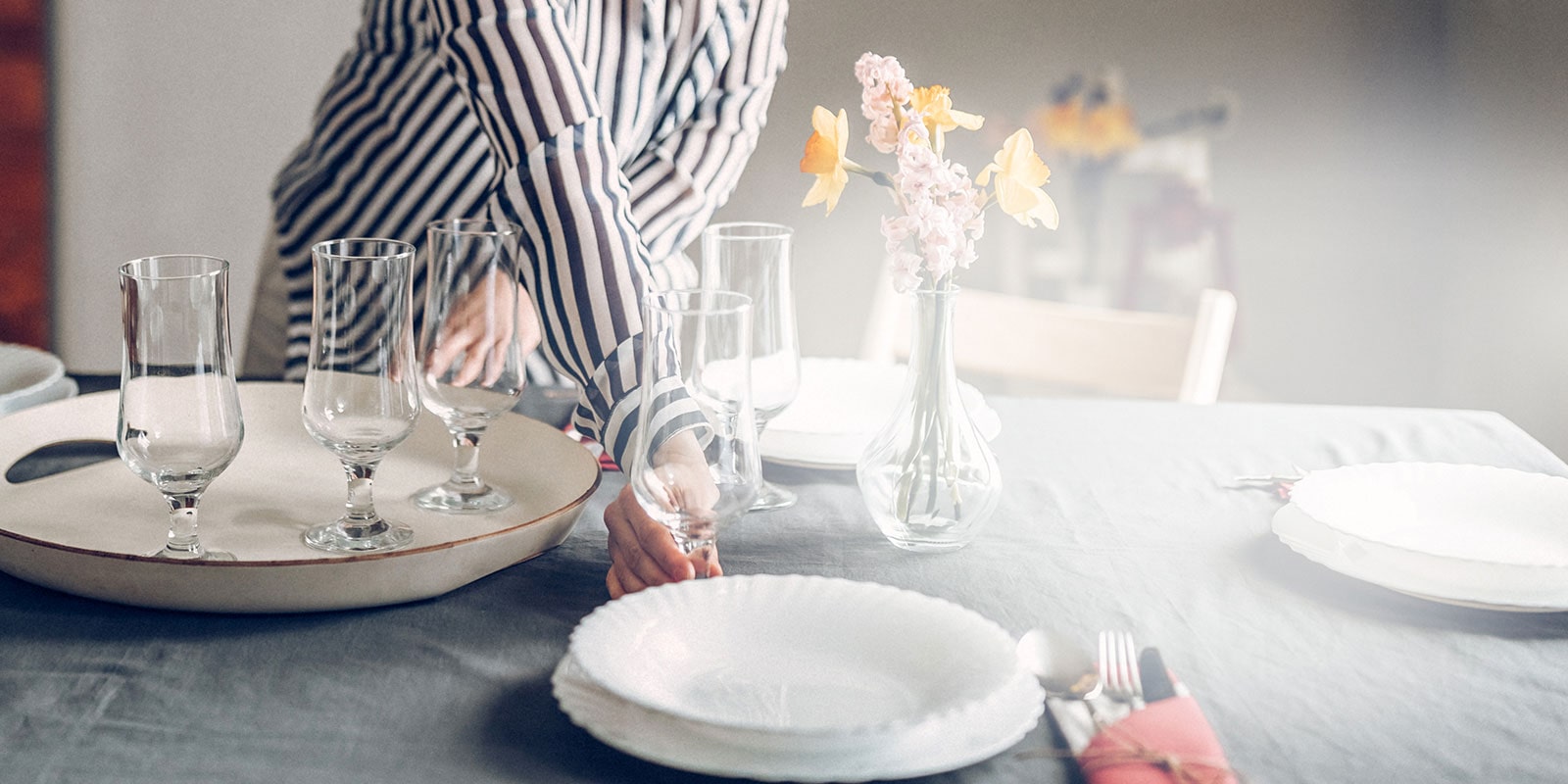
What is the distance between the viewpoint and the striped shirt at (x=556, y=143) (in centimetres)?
114

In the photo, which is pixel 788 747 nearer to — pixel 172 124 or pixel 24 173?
pixel 172 124

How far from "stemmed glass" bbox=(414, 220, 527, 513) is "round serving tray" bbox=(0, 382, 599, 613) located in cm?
7

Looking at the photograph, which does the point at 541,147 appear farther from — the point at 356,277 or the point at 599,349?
the point at 356,277

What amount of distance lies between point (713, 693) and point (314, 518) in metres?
0.41

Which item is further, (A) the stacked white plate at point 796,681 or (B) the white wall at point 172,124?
(B) the white wall at point 172,124

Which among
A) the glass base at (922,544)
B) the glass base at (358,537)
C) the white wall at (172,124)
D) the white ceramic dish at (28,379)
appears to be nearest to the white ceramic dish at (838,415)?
the glass base at (922,544)

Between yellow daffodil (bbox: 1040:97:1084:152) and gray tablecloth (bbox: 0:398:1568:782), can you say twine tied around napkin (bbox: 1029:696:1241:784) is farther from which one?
yellow daffodil (bbox: 1040:97:1084:152)

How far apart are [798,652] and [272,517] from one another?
45 cm

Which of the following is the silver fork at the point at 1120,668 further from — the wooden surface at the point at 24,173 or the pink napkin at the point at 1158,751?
the wooden surface at the point at 24,173

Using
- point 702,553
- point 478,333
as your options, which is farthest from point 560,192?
point 702,553

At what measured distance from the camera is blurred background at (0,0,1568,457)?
2.93 m

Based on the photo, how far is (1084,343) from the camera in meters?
1.74

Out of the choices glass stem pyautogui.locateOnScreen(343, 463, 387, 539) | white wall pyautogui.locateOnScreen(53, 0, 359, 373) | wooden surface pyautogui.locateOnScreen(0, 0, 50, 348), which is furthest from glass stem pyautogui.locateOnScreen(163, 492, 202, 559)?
wooden surface pyautogui.locateOnScreen(0, 0, 50, 348)

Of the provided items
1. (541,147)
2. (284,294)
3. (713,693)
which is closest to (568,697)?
(713,693)
